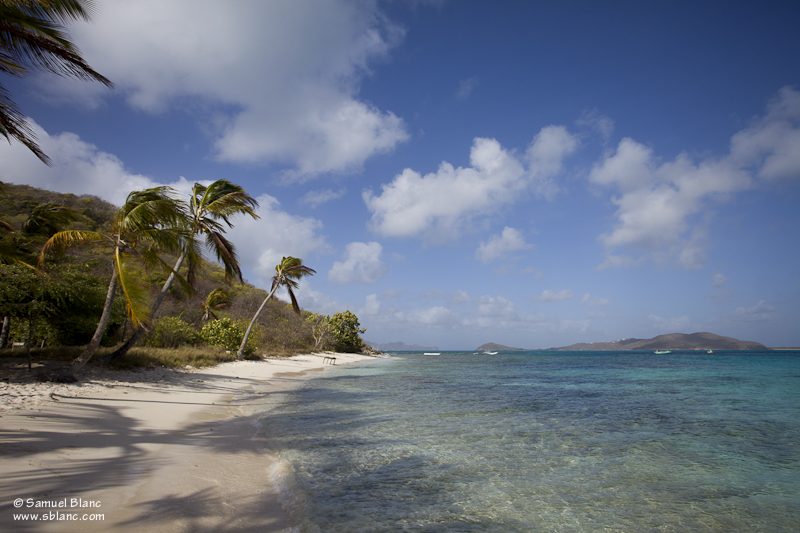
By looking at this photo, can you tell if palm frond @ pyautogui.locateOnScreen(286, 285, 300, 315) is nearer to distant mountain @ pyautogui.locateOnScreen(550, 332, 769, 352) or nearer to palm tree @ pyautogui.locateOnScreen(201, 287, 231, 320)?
palm tree @ pyautogui.locateOnScreen(201, 287, 231, 320)

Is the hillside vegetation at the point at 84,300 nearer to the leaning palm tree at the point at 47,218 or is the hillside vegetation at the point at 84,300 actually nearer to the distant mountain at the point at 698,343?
the leaning palm tree at the point at 47,218

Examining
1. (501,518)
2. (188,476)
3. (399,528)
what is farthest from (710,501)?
(188,476)

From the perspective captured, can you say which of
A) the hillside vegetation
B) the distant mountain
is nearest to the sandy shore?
the hillside vegetation

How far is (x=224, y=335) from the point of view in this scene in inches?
980

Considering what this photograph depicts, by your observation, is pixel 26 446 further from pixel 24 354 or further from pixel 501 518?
pixel 24 354

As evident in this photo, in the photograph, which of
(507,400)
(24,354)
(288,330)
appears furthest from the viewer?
(288,330)

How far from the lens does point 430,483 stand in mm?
5117

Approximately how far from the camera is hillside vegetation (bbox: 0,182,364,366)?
10.4 meters

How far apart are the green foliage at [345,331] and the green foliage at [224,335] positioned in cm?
2654

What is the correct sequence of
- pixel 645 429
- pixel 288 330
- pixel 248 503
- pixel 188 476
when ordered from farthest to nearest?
pixel 288 330 < pixel 645 429 < pixel 188 476 < pixel 248 503

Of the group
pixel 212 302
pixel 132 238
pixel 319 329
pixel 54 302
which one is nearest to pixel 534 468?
pixel 132 238

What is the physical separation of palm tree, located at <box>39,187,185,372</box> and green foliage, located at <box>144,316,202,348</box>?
791 centimetres

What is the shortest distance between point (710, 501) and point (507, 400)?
324 inches

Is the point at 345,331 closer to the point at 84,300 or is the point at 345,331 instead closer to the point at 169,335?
the point at 169,335
